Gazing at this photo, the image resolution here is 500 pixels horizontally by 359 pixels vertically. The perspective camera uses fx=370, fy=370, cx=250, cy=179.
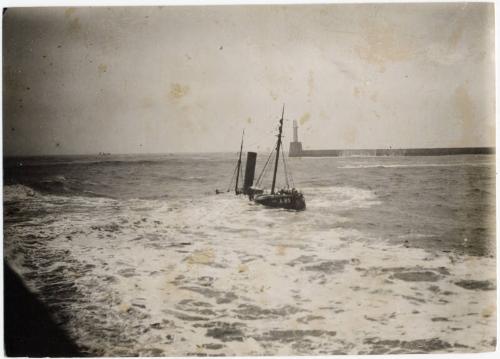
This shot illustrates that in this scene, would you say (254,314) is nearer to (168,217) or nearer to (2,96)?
(168,217)

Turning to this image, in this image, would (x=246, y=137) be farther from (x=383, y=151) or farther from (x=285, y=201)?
(x=383, y=151)

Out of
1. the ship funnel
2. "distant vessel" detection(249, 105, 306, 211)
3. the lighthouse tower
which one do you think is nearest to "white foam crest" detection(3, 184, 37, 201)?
the ship funnel

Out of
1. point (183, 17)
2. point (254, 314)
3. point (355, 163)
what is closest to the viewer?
point (254, 314)

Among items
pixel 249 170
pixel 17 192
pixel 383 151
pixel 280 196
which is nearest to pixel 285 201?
pixel 280 196

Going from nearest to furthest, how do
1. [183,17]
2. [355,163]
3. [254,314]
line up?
[254,314]
[183,17]
[355,163]

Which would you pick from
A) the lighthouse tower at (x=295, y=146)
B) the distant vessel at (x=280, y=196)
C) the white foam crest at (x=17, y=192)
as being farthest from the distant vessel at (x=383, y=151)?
the white foam crest at (x=17, y=192)

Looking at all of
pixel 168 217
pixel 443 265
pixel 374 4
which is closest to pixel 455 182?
pixel 443 265

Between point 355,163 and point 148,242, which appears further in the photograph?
point 355,163

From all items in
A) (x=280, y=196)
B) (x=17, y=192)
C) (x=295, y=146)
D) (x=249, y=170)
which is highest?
(x=295, y=146)
